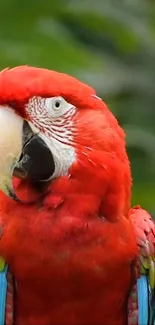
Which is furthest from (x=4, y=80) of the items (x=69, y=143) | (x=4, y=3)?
(x=4, y=3)

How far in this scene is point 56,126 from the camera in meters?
1.61

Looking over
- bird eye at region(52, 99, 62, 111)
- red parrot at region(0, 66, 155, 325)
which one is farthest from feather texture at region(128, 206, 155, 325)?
bird eye at region(52, 99, 62, 111)

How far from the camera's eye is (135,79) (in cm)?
239

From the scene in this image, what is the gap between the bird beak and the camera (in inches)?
60.7

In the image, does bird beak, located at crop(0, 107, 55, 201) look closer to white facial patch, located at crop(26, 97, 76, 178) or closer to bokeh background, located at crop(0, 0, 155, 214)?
white facial patch, located at crop(26, 97, 76, 178)

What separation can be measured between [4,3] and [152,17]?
0.39m

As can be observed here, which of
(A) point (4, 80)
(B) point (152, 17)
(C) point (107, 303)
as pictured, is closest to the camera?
(A) point (4, 80)

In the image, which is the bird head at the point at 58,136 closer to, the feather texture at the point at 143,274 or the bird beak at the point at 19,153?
the bird beak at the point at 19,153

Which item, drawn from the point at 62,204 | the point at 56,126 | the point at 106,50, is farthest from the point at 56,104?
the point at 106,50

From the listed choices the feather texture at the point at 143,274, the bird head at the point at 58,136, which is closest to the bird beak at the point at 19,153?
the bird head at the point at 58,136

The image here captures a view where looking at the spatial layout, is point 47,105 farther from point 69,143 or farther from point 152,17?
point 152,17

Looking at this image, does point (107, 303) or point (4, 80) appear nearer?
point (4, 80)

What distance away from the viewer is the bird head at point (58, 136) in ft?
5.10

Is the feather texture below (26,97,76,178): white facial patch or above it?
below
